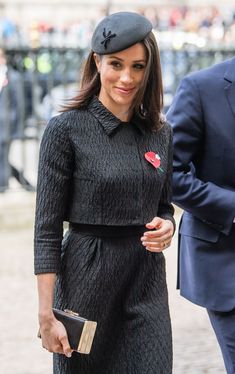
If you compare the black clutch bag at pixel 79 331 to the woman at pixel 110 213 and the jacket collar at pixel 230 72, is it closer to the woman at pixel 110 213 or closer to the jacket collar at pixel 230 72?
the woman at pixel 110 213

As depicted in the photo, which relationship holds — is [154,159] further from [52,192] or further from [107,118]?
[52,192]

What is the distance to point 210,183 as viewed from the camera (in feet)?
12.4

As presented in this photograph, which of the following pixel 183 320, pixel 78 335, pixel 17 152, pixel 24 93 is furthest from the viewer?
pixel 17 152

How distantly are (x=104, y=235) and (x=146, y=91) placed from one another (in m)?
0.52

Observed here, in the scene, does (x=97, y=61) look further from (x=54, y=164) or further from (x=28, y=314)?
(x=28, y=314)

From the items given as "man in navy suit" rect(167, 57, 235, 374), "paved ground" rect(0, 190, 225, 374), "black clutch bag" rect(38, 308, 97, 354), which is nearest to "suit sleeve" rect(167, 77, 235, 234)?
"man in navy suit" rect(167, 57, 235, 374)

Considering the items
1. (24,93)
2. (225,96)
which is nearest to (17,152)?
(24,93)

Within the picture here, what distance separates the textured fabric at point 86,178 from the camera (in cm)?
328

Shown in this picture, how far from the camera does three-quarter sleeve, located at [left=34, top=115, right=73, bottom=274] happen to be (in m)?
3.27

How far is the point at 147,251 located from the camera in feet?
11.1

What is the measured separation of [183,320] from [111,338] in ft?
10.4

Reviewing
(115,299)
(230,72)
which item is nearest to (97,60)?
(230,72)

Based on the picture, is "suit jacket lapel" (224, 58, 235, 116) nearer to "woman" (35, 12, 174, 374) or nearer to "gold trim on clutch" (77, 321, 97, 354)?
"woman" (35, 12, 174, 374)

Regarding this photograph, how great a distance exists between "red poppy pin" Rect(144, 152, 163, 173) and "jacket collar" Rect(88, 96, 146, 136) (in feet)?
0.28
